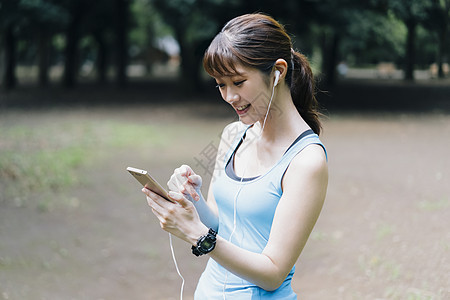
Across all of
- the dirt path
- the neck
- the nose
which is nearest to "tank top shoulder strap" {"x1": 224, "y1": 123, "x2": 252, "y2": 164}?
the neck

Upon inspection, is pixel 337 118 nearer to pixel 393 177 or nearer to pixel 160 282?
pixel 393 177

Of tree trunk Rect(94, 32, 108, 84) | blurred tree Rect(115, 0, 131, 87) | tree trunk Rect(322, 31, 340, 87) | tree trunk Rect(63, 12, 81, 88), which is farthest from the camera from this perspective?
tree trunk Rect(94, 32, 108, 84)

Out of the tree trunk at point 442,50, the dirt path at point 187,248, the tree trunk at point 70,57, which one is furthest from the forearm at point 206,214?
the tree trunk at point 70,57

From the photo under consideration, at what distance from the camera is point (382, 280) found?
15.9ft

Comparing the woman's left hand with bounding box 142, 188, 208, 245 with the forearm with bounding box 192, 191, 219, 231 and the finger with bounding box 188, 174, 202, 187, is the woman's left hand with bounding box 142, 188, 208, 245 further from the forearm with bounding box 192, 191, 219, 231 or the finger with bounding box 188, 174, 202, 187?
the forearm with bounding box 192, 191, 219, 231

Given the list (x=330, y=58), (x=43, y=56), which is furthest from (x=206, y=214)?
(x=330, y=58)

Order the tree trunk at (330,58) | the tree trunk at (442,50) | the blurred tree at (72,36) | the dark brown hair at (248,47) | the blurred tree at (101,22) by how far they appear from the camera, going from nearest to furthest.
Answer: the dark brown hair at (248,47) → the tree trunk at (442,50) → the blurred tree at (72,36) → the tree trunk at (330,58) → the blurred tree at (101,22)

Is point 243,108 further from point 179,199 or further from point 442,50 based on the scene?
point 442,50

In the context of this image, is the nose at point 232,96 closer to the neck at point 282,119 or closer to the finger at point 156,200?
the neck at point 282,119

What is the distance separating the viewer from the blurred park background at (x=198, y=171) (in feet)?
16.9

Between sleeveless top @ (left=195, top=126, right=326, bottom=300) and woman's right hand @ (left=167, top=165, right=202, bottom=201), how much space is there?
0.11m

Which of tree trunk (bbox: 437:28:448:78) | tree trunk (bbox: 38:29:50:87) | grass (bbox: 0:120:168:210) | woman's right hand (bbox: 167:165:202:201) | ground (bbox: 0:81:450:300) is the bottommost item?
tree trunk (bbox: 38:29:50:87)

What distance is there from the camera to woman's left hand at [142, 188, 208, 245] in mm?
1665

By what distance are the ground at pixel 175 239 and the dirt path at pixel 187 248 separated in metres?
0.01
